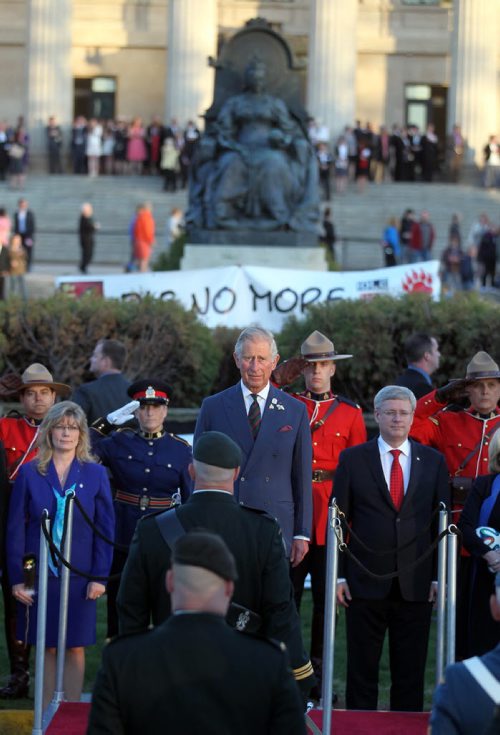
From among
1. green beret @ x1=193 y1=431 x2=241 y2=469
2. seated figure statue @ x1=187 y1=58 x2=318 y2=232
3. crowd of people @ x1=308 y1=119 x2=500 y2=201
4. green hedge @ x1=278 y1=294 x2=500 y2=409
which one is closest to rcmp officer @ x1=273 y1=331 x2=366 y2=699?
green beret @ x1=193 y1=431 x2=241 y2=469

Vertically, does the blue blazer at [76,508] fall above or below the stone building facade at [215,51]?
below

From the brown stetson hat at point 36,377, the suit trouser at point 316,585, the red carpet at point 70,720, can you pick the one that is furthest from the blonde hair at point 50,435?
the suit trouser at point 316,585

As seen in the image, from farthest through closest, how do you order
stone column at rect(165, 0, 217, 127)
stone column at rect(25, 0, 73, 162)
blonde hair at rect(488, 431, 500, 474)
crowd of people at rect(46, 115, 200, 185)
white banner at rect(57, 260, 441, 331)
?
stone column at rect(25, 0, 73, 162) → stone column at rect(165, 0, 217, 127) → crowd of people at rect(46, 115, 200, 185) → white banner at rect(57, 260, 441, 331) → blonde hair at rect(488, 431, 500, 474)

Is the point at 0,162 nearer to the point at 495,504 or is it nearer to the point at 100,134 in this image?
the point at 100,134

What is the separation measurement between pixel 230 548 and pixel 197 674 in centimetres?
146

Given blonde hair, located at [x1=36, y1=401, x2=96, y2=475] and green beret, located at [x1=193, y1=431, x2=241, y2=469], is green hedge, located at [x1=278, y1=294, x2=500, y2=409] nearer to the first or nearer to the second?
blonde hair, located at [x1=36, y1=401, x2=96, y2=475]

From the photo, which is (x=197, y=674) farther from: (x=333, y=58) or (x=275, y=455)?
(x=333, y=58)

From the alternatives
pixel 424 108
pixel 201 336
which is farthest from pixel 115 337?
pixel 424 108

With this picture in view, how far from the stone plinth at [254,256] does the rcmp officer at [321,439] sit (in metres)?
13.2

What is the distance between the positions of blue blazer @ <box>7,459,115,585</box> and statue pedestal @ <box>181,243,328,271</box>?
14.4 m

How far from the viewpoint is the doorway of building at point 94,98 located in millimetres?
57844

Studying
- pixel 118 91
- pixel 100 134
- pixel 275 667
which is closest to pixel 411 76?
pixel 118 91

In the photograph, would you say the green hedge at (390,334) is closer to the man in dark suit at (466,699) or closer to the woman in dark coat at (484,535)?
the woman in dark coat at (484,535)

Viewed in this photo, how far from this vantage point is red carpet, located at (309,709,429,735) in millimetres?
7566
